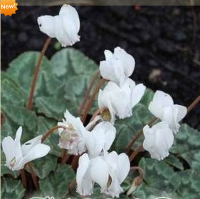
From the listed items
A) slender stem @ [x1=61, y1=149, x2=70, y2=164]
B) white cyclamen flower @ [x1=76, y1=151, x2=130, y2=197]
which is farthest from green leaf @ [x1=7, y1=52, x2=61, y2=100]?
white cyclamen flower @ [x1=76, y1=151, x2=130, y2=197]

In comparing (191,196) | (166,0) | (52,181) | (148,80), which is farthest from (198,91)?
(52,181)

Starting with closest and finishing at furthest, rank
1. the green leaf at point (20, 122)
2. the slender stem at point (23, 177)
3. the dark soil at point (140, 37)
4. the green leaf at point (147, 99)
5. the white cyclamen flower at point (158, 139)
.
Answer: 1. the white cyclamen flower at point (158, 139)
2. the slender stem at point (23, 177)
3. the green leaf at point (20, 122)
4. the green leaf at point (147, 99)
5. the dark soil at point (140, 37)

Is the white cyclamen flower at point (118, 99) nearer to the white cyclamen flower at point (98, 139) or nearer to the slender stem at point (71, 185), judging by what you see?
the white cyclamen flower at point (98, 139)

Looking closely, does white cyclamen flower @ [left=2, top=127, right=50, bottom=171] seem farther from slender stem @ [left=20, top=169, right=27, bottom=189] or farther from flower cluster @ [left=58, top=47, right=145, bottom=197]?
slender stem @ [left=20, top=169, right=27, bottom=189]

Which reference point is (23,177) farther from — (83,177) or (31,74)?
(31,74)

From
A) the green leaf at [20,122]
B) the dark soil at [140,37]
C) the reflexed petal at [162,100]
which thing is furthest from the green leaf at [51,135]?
the dark soil at [140,37]
